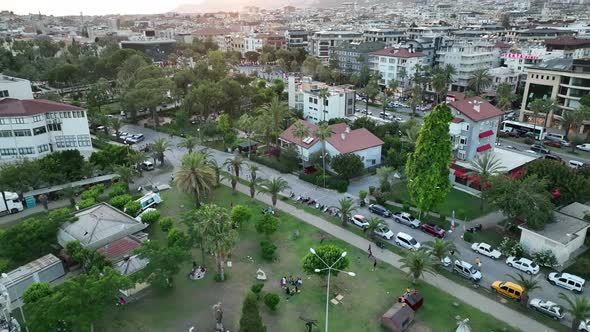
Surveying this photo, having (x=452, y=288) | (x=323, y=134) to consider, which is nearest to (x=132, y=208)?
(x=323, y=134)

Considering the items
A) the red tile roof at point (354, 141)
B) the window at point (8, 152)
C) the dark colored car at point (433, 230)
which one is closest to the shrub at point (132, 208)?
the window at point (8, 152)

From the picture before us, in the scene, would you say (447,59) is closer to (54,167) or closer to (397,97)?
(397,97)

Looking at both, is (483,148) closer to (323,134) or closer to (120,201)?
(323,134)

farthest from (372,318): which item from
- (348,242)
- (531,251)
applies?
(531,251)

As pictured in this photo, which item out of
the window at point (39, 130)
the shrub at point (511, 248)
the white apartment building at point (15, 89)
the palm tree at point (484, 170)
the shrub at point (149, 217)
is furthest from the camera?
the white apartment building at point (15, 89)

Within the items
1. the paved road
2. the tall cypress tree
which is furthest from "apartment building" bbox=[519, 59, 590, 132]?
the tall cypress tree

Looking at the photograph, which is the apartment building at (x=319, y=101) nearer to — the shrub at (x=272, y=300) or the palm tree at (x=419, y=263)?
the palm tree at (x=419, y=263)
